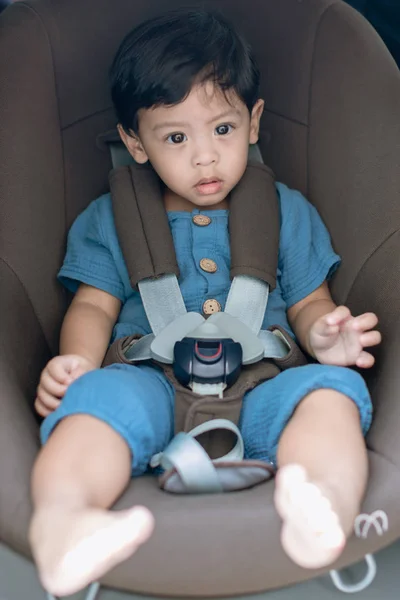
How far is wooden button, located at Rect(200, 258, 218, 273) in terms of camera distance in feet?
4.74

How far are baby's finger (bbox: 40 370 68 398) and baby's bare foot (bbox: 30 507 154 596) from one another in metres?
0.32

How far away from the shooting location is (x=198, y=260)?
146cm

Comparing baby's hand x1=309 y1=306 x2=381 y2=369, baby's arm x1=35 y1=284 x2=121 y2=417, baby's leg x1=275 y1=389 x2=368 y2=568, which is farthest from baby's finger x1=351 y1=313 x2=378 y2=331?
baby's arm x1=35 y1=284 x2=121 y2=417

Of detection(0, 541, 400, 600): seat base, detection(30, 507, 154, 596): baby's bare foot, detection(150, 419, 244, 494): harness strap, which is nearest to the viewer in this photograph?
detection(30, 507, 154, 596): baby's bare foot

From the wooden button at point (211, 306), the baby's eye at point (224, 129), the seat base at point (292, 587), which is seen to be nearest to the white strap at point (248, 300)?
the wooden button at point (211, 306)

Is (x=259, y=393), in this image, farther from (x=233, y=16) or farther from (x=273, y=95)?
(x=233, y=16)

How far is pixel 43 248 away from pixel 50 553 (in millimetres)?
707

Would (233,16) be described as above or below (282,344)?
above

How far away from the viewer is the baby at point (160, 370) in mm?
912

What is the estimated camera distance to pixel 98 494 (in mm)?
1000

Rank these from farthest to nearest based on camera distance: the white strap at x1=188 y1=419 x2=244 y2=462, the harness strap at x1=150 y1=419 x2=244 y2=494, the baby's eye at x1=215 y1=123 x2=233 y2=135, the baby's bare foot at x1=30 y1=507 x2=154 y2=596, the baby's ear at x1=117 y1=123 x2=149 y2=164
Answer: the baby's ear at x1=117 y1=123 x2=149 y2=164
the baby's eye at x1=215 y1=123 x2=233 y2=135
the white strap at x1=188 y1=419 x2=244 y2=462
the harness strap at x1=150 y1=419 x2=244 y2=494
the baby's bare foot at x1=30 y1=507 x2=154 y2=596

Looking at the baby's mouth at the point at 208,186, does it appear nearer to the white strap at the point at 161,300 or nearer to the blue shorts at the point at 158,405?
the white strap at the point at 161,300

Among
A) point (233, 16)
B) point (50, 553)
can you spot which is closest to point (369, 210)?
point (233, 16)

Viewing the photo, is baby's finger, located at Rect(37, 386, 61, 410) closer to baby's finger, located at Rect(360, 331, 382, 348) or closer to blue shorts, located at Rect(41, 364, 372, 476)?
blue shorts, located at Rect(41, 364, 372, 476)
